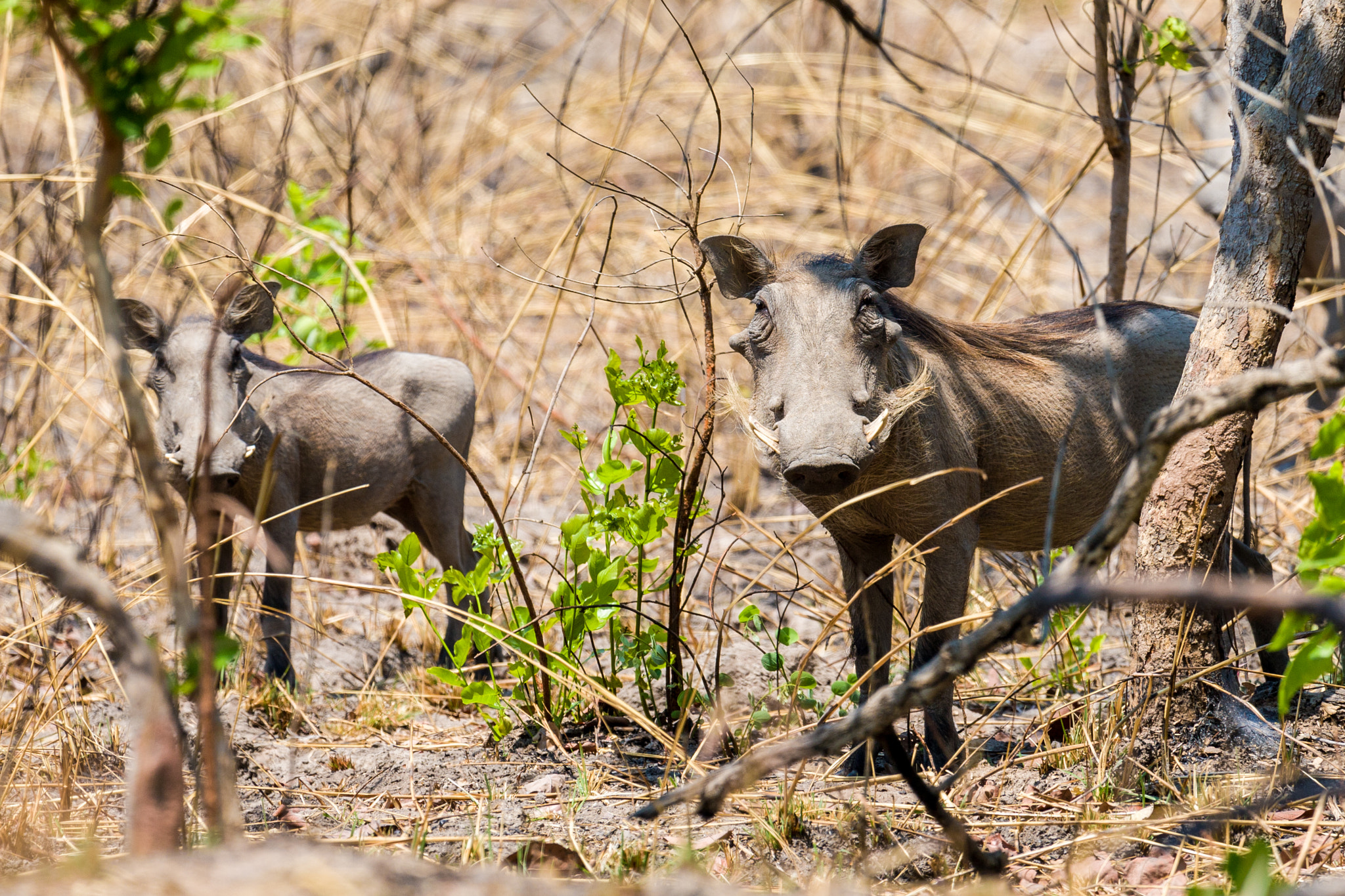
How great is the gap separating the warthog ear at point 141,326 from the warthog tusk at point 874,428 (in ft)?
8.30

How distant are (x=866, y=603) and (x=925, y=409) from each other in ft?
1.80

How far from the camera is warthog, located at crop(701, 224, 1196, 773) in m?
2.69

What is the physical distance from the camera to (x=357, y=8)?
9906 millimetres

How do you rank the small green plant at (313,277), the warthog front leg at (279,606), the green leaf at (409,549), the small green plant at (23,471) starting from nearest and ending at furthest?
the green leaf at (409,549)
the warthog front leg at (279,606)
the small green plant at (23,471)
the small green plant at (313,277)

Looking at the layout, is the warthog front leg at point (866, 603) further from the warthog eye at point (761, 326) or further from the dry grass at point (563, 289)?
the warthog eye at point (761, 326)

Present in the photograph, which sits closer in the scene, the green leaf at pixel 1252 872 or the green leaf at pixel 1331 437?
the green leaf at pixel 1252 872

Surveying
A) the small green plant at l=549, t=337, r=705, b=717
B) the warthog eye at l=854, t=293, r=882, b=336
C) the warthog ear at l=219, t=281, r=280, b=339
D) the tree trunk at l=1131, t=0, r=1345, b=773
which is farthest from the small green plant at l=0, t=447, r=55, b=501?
the tree trunk at l=1131, t=0, r=1345, b=773

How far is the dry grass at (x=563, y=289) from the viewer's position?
2654 mm

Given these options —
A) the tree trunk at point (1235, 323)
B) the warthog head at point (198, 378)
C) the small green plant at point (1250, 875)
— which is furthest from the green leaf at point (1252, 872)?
the warthog head at point (198, 378)

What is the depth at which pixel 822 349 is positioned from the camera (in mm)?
2729

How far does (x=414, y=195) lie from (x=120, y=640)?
6777mm

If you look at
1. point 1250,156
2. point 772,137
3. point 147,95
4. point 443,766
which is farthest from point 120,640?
point 772,137

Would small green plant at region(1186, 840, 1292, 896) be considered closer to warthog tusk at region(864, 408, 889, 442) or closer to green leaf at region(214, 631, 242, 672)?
warthog tusk at region(864, 408, 889, 442)

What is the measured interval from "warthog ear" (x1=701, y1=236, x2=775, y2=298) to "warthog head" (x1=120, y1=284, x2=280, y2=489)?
5.28 ft
